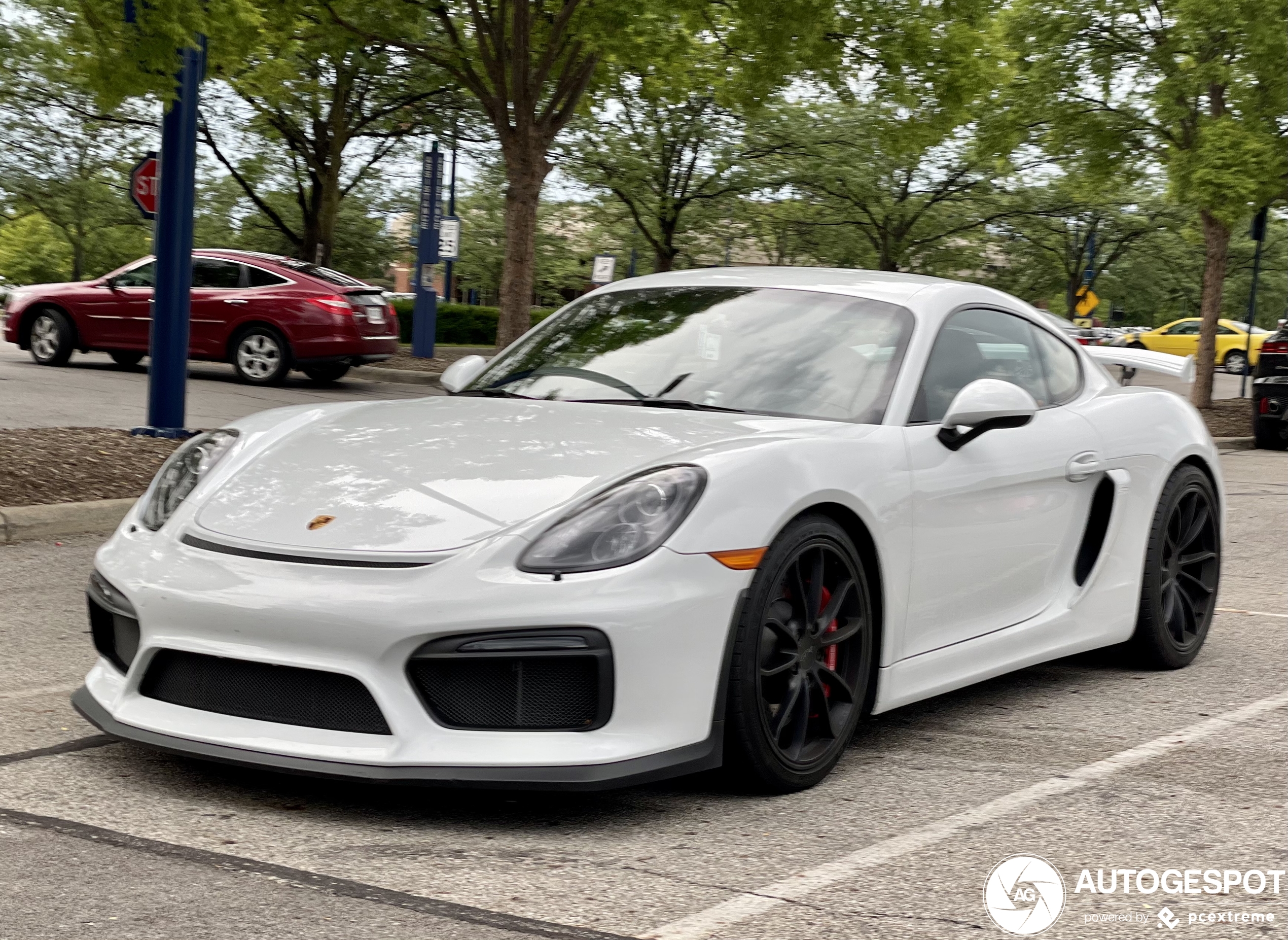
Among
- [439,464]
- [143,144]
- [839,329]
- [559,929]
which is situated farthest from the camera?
[143,144]

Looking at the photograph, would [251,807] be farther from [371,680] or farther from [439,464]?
[439,464]

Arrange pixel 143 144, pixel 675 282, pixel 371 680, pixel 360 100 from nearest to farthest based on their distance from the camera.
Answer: pixel 371 680, pixel 675 282, pixel 360 100, pixel 143 144

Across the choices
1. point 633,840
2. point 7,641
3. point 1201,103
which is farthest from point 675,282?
point 1201,103

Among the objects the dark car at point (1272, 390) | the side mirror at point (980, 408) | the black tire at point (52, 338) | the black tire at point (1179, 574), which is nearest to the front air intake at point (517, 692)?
the side mirror at point (980, 408)

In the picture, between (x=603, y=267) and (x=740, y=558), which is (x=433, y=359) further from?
(x=740, y=558)

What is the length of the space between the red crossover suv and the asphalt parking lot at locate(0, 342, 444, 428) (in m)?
0.30

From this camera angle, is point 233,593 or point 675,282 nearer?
point 233,593

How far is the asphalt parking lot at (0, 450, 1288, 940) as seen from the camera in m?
2.96

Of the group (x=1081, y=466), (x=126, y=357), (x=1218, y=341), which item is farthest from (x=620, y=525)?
(x=1218, y=341)

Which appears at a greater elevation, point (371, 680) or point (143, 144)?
point (143, 144)

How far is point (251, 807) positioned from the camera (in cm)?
360

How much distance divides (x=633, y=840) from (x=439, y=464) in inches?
41.6

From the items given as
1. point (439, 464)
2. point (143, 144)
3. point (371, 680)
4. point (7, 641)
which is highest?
point (143, 144)

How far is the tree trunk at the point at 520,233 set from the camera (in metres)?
17.6
